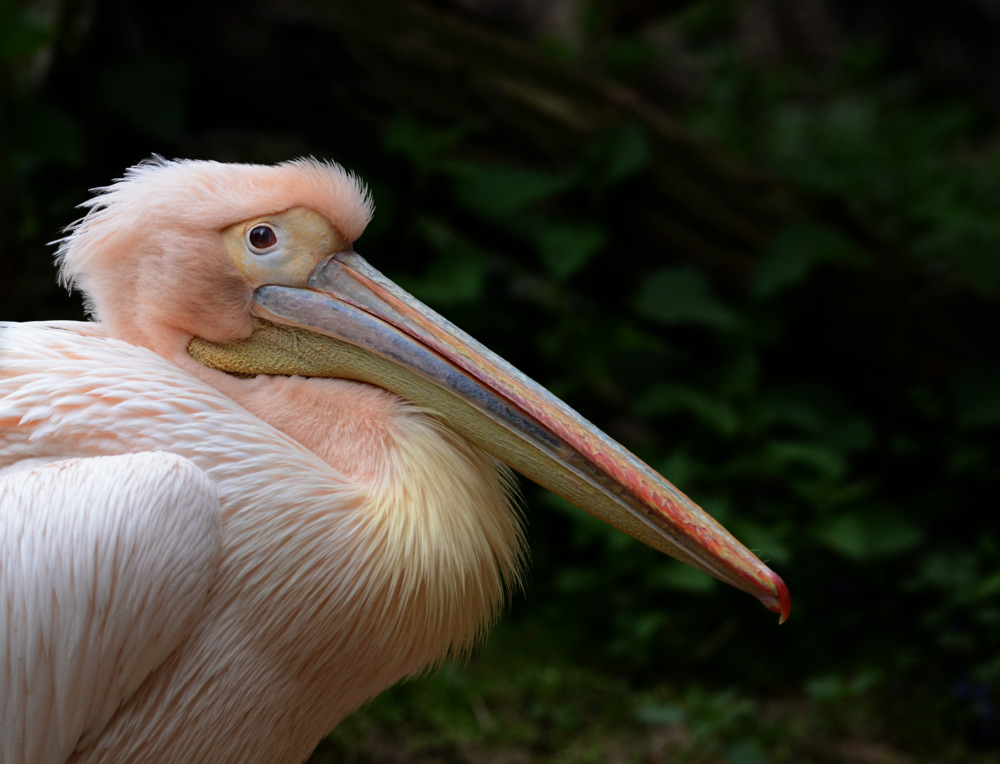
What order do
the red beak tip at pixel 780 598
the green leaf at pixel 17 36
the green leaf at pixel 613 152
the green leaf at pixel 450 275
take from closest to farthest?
the red beak tip at pixel 780 598 → the green leaf at pixel 17 36 → the green leaf at pixel 450 275 → the green leaf at pixel 613 152

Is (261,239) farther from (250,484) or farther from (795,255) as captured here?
(795,255)

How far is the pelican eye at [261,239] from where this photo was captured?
75.2 inches

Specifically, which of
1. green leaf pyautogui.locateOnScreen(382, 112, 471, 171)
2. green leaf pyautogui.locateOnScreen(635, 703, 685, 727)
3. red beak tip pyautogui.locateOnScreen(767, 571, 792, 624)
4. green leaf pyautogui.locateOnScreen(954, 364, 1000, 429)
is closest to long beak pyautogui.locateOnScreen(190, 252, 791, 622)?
red beak tip pyautogui.locateOnScreen(767, 571, 792, 624)

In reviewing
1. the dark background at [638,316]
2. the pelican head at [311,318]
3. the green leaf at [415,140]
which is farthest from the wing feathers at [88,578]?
the green leaf at [415,140]

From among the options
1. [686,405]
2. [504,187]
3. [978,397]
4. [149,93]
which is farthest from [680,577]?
[149,93]

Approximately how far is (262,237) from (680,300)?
2.37 m

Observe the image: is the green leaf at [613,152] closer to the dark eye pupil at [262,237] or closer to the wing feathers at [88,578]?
the dark eye pupil at [262,237]

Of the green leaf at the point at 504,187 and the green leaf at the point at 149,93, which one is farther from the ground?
the green leaf at the point at 504,187

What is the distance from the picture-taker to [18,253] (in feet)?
12.8

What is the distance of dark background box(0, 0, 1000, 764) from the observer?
3.59 meters

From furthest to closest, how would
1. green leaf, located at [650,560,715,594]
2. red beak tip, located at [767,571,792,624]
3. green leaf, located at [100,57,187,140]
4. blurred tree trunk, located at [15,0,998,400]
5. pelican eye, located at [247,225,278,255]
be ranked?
blurred tree trunk, located at [15,0,998,400], green leaf, located at [100,57,187,140], green leaf, located at [650,560,715,594], pelican eye, located at [247,225,278,255], red beak tip, located at [767,571,792,624]

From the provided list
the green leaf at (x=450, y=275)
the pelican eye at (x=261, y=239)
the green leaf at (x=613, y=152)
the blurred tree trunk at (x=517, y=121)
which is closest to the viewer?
the pelican eye at (x=261, y=239)

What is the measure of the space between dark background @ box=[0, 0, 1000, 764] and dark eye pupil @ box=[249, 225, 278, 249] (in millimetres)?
1807

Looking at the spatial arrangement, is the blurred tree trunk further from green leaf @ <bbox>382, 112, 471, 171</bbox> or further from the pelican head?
the pelican head
